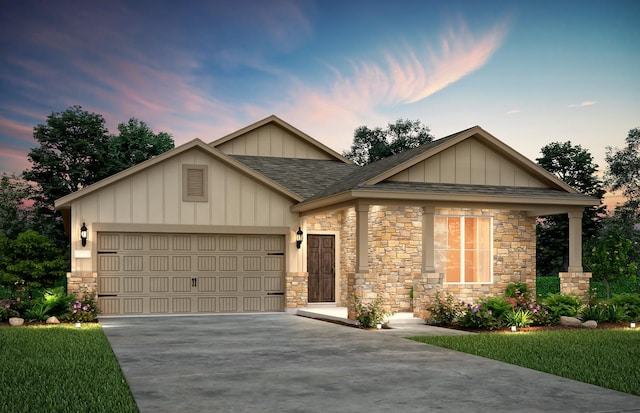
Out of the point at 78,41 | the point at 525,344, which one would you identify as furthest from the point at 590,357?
the point at 78,41

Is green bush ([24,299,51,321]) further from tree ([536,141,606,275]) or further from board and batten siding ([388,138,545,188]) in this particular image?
tree ([536,141,606,275])

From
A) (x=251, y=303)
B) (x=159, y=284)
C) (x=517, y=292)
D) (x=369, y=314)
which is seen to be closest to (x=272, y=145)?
(x=251, y=303)

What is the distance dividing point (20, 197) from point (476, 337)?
26.1 metres

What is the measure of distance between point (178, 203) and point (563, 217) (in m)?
25.3

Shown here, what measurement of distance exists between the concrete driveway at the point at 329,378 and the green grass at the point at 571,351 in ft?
1.37

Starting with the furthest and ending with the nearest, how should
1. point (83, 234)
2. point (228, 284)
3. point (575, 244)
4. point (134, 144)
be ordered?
point (134, 144) → point (228, 284) → point (83, 234) → point (575, 244)

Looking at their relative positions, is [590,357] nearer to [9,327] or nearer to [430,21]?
[9,327]

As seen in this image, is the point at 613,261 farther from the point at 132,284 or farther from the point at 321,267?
the point at 132,284

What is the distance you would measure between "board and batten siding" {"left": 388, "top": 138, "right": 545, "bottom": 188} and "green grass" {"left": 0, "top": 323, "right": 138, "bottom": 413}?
8.37 meters

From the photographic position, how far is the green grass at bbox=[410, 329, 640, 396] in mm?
8750

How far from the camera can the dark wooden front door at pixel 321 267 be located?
2036 centimetres

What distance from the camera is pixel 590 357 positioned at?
10.3 meters

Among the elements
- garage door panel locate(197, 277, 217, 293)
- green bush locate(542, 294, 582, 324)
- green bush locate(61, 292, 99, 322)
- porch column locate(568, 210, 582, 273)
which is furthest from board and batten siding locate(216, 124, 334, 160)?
green bush locate(542, 294, 582, 324)

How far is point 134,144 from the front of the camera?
34.6 meters
